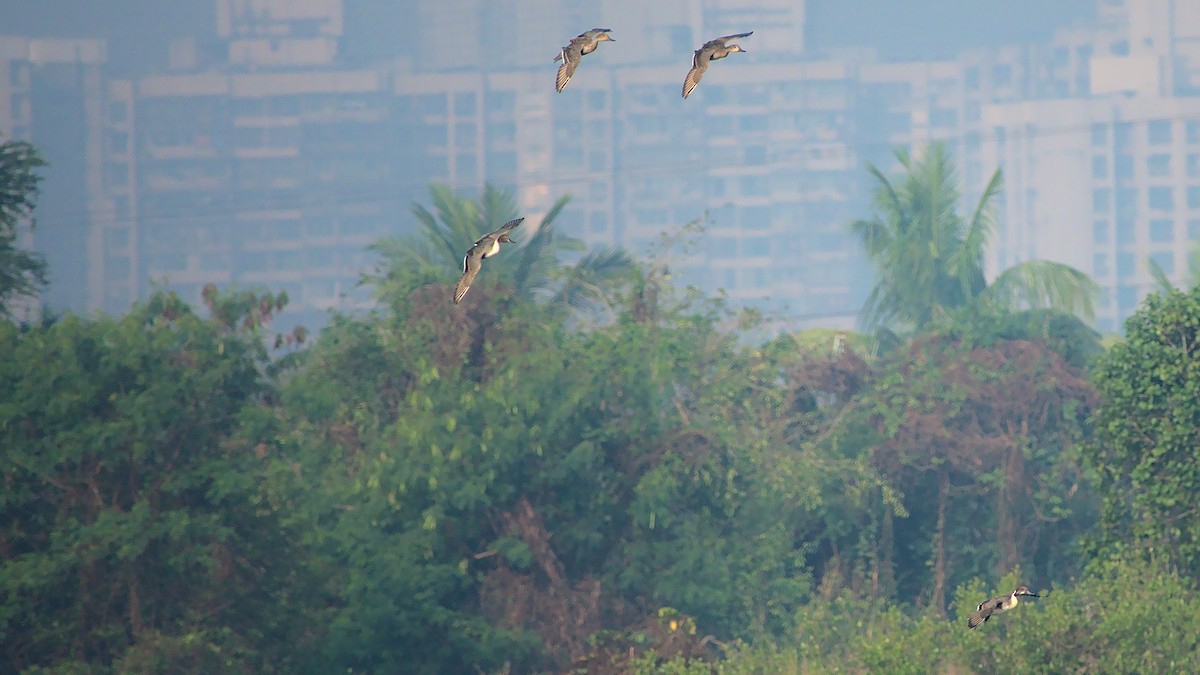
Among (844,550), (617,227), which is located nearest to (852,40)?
(617,227)

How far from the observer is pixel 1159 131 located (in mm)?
109125

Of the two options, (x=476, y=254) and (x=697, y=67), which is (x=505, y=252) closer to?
(x=697, y=67)

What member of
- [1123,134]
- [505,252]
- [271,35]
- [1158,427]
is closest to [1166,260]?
[1123,134]

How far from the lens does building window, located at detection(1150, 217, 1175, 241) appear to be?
107 meters

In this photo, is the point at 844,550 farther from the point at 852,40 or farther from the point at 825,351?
the point at 852,40

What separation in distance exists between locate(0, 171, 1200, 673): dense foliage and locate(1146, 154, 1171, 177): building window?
90.0 m

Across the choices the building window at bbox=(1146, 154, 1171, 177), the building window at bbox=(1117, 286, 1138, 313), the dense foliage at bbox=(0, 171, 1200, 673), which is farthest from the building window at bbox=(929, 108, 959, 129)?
the dense foliage at bbox=(0, 171, 1200, 673)

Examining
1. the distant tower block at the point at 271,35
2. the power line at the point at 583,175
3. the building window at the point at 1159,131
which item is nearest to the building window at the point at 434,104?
the power line at the point at 583,175

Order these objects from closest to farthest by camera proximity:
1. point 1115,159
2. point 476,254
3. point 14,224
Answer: point 476,254 → point 14,224 → point 1115,159

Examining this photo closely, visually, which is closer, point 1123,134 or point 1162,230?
point 1162,230

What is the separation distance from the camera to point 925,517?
971 inches

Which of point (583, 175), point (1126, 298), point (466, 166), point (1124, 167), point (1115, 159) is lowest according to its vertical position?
point (1126, 298)

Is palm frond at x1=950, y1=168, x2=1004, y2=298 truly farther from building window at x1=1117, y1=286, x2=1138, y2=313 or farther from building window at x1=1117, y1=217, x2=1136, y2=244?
building window at x1=1117, y1=217, x2=1136, y2=244

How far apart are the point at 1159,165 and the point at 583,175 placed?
3946 centimetres
